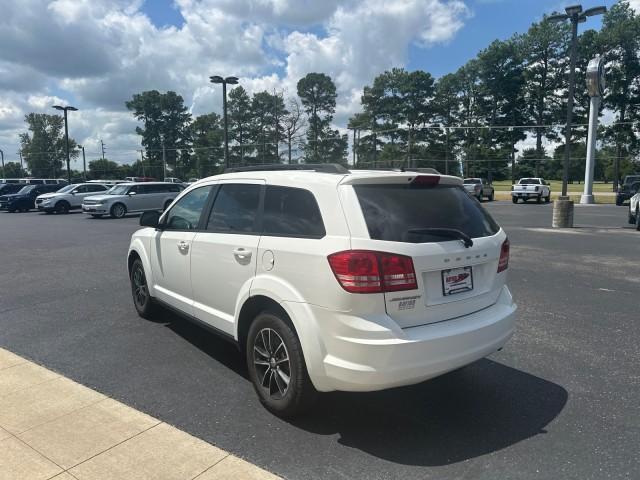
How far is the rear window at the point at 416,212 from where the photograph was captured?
3.03 meters

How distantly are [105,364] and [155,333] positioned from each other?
88 centimetres

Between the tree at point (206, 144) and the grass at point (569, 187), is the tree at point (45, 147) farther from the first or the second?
the grass at point (569, 187)

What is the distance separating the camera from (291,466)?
2818 mm

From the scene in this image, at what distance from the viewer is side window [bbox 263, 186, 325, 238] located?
322 cm

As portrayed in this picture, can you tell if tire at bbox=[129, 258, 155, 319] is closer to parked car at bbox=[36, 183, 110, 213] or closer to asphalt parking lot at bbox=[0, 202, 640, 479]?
asphalt parking lot at bbox=[0, 202, 640, 479]

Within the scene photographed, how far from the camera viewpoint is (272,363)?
3393 millimetres

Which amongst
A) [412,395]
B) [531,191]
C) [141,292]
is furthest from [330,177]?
[531,191]

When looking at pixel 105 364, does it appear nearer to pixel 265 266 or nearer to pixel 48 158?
pixel 265 266

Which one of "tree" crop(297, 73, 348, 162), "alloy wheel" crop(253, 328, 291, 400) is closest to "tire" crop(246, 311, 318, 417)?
"alloy wheel" crop(253, 328, 291, 400)

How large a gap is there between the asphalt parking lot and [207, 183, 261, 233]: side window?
4.25 feet

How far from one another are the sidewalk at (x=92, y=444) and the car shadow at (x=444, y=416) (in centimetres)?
67

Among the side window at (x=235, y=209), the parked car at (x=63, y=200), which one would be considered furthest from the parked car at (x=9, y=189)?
the side window at (x=235, y=209)

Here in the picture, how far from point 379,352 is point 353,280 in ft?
1.48

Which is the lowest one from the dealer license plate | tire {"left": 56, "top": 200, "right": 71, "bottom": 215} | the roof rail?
tire {"left": 56, "top": 200, "right": 71, "bottom": 215}
